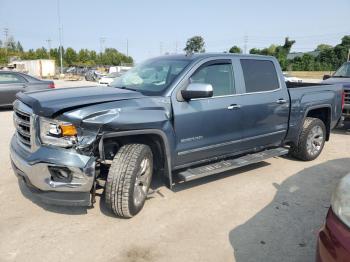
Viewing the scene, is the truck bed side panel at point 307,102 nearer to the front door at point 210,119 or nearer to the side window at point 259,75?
the side window at point 259,75

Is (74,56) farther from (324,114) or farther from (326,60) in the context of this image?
(324,114)

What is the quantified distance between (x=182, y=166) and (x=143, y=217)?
853 millimetres

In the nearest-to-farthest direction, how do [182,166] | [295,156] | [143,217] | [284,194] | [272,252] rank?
[272,252], [143,217], [182,166], [284,194], [295,156]

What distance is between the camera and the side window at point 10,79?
12.5 meters

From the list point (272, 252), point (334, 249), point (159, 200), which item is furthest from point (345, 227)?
point (159, 200)

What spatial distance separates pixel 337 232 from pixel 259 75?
355 cm

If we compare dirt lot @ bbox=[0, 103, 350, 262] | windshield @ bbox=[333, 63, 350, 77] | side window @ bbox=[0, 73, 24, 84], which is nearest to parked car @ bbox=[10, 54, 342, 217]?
dirt lot @ bbox=[0, 103, 350, 262]

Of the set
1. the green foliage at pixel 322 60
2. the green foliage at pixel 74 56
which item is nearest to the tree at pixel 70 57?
the green foliage at pixel 74 56

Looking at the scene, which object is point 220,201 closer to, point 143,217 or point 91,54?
point 143,217

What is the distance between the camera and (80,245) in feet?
11.1

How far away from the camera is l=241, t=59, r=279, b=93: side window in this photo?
512 cm

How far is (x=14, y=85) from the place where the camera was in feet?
41.0

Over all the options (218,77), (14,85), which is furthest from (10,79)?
(218,77)

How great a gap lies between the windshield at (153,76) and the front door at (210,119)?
0.26 metres
